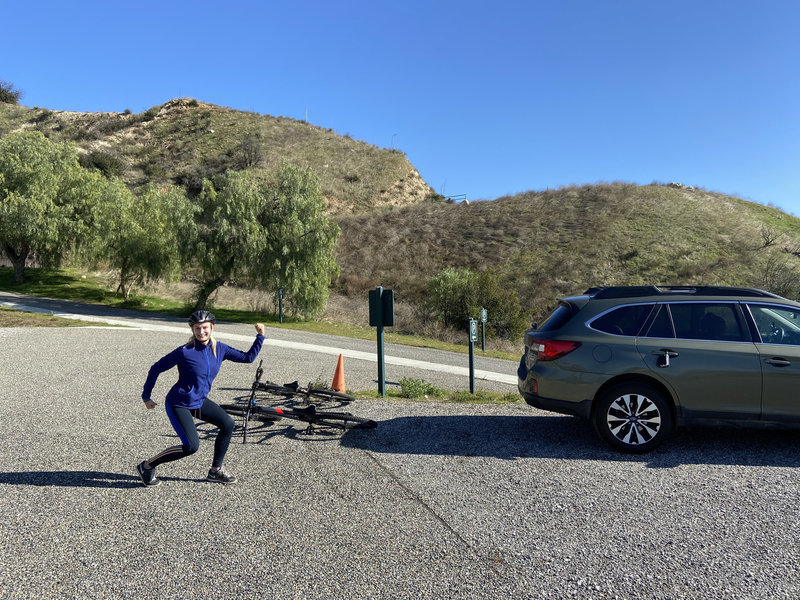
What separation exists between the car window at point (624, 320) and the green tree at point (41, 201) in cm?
3203

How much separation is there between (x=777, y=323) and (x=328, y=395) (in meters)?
5.67

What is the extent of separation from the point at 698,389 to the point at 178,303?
2784cm

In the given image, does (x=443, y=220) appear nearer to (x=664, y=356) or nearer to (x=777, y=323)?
(x=777, y=323)

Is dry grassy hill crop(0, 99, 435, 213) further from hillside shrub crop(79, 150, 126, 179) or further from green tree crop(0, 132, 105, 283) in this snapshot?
green tree crop(0, 132, 105, 283)

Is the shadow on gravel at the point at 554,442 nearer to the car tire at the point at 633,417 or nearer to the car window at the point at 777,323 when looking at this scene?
the car tire at the point at 633,417

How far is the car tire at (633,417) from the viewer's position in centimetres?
564

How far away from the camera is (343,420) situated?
662cm

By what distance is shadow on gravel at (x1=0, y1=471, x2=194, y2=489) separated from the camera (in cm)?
484

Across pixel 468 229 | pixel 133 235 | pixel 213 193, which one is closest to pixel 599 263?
pixel 468 229

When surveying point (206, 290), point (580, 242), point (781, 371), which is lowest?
point (781, 371)

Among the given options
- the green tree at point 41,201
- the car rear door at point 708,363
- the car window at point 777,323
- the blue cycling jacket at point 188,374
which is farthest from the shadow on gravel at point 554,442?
the green tree at point 41,201

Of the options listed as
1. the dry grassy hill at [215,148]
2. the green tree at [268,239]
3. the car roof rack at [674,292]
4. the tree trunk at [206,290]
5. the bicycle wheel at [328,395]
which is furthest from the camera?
the dry grassy hill at [215,148]

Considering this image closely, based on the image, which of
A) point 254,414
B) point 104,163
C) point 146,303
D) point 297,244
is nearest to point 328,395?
point 254,414

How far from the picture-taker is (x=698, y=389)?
5.63 metres
